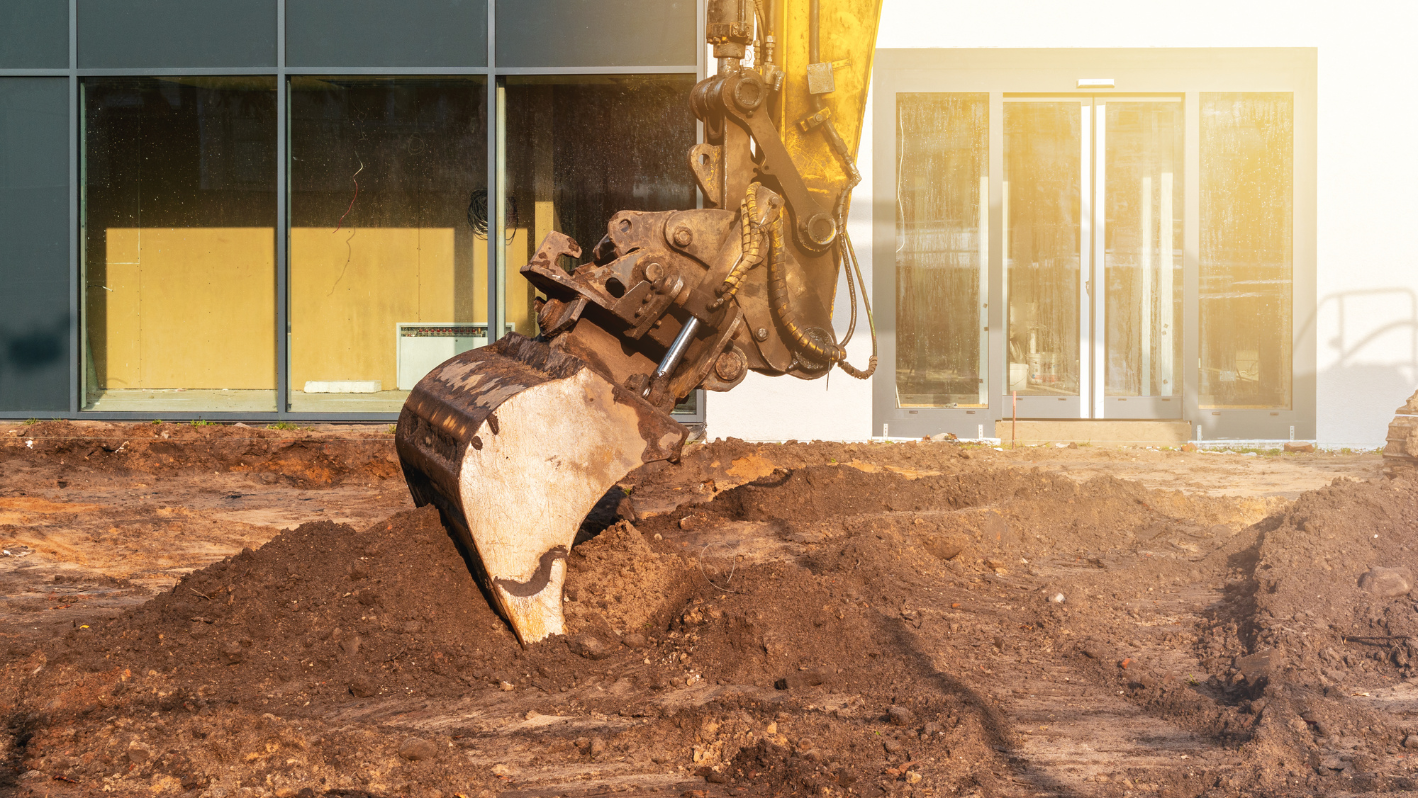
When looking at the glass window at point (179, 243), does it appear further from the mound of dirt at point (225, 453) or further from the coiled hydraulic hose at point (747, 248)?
the coiled hydraulic hose at point (747, 248)

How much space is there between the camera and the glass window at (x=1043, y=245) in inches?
375

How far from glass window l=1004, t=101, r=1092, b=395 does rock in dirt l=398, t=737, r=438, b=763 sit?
754 cm

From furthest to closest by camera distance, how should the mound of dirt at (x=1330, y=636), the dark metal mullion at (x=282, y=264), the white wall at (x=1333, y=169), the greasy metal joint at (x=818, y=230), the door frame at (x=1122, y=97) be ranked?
the dark metal mullion at (x=282, y=264) < the door frame at (x=1122, y=97) < the white wall at (x=1333, y=169) < the greasy metal joint at (x=818, y=230) < the mound of dirt at (x=1330, y=636)

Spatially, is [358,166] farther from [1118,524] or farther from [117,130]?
[1118,524]

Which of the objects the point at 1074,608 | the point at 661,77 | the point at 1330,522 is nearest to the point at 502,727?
the point at 1074,608

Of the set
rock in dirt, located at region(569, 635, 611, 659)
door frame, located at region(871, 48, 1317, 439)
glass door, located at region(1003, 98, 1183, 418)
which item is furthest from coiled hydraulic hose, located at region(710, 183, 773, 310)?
glass door, located at region(1003, 98, 1183, 418)

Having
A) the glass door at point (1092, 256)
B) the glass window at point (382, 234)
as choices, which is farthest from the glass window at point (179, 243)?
the glass door at point (1092, 256)

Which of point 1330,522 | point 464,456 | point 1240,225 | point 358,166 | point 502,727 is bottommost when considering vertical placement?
point 502,727

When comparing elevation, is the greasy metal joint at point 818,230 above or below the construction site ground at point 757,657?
above

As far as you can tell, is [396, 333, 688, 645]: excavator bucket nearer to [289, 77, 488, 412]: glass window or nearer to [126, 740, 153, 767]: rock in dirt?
[126, 740, 153, 767]: rock in dirt

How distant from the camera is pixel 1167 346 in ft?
31.3

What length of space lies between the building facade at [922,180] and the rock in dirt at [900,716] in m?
6.03

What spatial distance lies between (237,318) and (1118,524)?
27.9ft

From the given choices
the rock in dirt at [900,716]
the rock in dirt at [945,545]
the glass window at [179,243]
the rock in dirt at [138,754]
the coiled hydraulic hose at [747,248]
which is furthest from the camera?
the glass window at [179,243]
